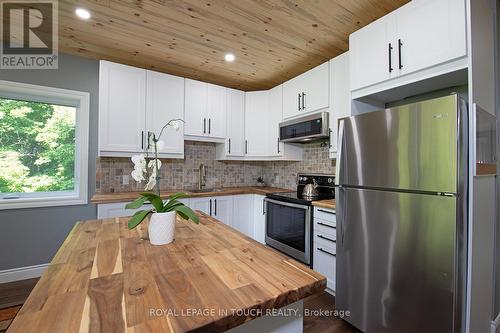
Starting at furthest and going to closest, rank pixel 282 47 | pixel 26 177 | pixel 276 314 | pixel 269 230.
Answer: pixel 269 230 → pixel 26 177 → pixel 282 47 → pixel 276 314

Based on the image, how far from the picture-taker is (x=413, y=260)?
1344mm

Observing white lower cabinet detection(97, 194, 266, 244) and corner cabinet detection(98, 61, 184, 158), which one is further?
white lower cabinet detection(97, 194, 266, 244)

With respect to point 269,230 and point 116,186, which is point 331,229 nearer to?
point 269,230

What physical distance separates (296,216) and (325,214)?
0.40m

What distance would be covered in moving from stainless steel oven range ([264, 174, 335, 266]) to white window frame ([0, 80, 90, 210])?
90.0 inches

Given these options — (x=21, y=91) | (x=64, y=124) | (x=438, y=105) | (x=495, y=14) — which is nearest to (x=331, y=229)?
(x=438, y=105)

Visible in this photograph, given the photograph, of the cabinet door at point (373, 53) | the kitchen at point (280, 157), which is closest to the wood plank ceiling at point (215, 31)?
the kitchen at point (280, 157)

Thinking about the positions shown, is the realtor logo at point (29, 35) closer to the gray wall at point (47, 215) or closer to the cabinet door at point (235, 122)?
the gray wall at point (47, 215)

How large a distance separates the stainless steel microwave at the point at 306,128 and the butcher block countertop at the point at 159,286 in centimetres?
176

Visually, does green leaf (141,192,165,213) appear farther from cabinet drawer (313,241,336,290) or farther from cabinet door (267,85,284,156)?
cabinet door (267,85,284,156)

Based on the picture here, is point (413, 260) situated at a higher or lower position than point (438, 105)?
lower

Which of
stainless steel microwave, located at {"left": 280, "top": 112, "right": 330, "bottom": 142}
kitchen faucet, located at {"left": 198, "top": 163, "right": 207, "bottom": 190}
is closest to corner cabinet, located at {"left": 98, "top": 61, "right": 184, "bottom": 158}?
kitchen faucet, located at {"left": 198, "top": 163, "right": 207, "bottom": 190}

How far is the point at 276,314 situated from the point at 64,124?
319 centimetres

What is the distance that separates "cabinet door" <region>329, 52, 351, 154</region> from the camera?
88.4 inches
